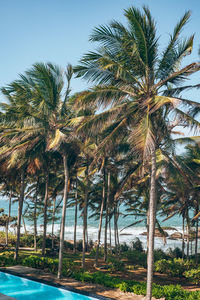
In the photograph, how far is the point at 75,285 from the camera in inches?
452

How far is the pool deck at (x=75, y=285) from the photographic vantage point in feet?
33.1

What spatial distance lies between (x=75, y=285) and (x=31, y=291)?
1.83m

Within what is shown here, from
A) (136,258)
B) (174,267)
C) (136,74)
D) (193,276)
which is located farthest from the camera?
(136,258)

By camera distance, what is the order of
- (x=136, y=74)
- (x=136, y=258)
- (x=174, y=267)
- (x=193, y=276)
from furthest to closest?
(x=136, y=258) < (x=174, y=267) < (x=193, y=276) < (x=136, y=74)

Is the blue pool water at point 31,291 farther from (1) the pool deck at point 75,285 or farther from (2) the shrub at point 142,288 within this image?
(2) the shrub at point 142,288

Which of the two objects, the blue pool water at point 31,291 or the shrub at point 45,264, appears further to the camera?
the shrub at point 45,264

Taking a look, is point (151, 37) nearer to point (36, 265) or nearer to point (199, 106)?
point (199, 106)

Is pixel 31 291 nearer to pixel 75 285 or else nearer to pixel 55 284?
pixel 55 284

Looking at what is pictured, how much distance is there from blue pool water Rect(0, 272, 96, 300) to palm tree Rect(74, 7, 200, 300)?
149 inches

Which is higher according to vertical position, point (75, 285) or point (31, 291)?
point (75, 285)

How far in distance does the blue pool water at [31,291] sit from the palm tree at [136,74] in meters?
3.79

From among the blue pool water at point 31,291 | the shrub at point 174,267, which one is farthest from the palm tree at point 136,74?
the shrub at point 174,267

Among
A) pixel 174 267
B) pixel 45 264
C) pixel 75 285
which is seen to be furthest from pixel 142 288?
pixel 174 267

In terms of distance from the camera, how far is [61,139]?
1163cm
